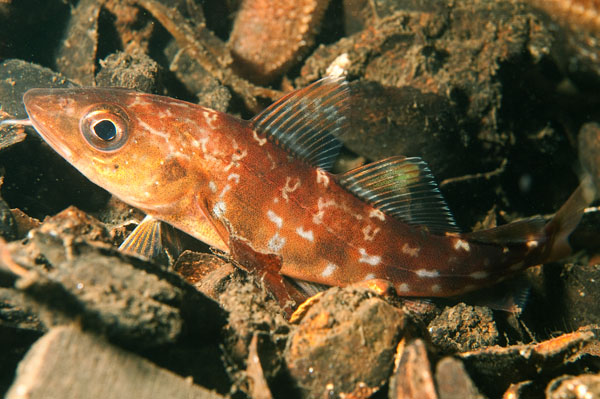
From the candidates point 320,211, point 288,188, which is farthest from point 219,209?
point 320,211

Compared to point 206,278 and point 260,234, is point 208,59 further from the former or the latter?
point 206,278

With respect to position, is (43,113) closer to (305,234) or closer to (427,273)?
(305,234)

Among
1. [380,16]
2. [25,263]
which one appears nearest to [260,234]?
[25,263]

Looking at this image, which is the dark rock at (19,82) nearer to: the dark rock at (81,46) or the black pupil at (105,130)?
the dark rock at (81,46)

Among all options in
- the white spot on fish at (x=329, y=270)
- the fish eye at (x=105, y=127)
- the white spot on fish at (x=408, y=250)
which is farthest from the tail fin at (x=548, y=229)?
the fish eye at (x=105, y=127)

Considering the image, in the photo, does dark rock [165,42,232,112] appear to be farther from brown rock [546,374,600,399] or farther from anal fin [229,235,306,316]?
brown rock [546,374,600,399]

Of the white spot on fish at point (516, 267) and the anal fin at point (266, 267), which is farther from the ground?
the anal fin at point (266, 267)

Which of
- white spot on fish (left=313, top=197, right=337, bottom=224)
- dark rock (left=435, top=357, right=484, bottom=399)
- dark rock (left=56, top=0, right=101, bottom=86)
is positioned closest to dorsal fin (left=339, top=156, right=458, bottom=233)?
white spot on fish (left=313, top=197, right=337, bottom=224)

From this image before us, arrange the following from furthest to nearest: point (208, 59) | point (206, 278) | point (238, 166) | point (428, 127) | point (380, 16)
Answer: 1. point (380, 16)
2. point (208, 59)
3. point (428, 127)
4. point (238, 166)
5. point (206, 278)
